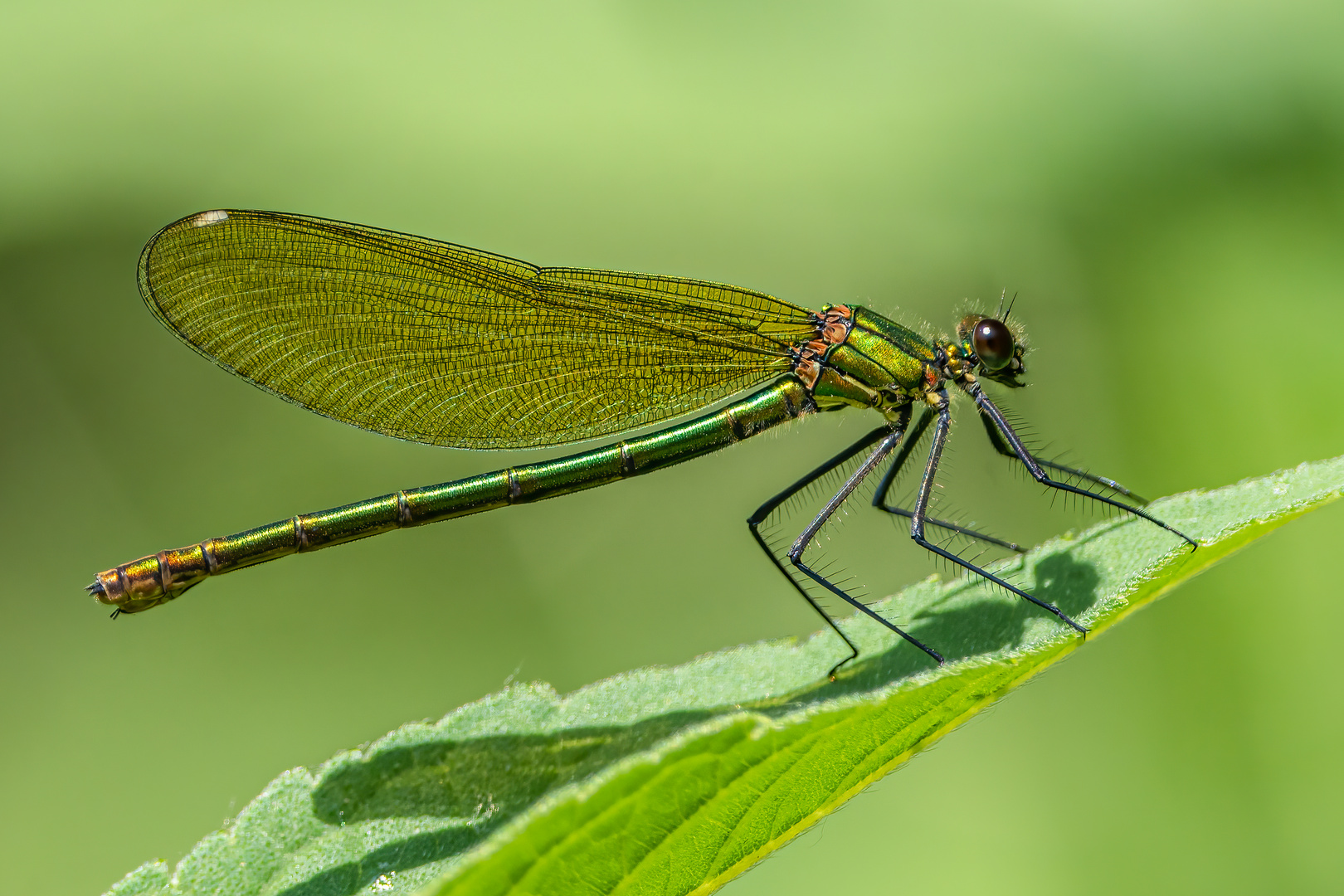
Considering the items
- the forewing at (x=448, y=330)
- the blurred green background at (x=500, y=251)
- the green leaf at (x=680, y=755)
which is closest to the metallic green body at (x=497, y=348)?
the forewing at (x=448, y=330)

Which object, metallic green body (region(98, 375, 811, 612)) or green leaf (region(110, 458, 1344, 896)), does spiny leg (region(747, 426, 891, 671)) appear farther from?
green leaf (region(110, 458, 1344, 896))

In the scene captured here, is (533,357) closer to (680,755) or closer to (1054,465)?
(1054,465)

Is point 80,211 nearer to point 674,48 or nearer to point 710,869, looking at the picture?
point 674,48

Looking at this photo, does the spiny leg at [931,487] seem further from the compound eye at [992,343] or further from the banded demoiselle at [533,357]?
the compound eye at [992,343]

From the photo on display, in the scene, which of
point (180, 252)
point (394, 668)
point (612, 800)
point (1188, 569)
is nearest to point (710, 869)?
point (612, 800)

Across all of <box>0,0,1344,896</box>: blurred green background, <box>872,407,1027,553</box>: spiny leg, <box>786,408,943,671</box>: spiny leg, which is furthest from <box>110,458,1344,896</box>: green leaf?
<box>0,0,1344,896</box>: blurred green background

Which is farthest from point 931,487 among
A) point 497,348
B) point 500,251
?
point 500,251
